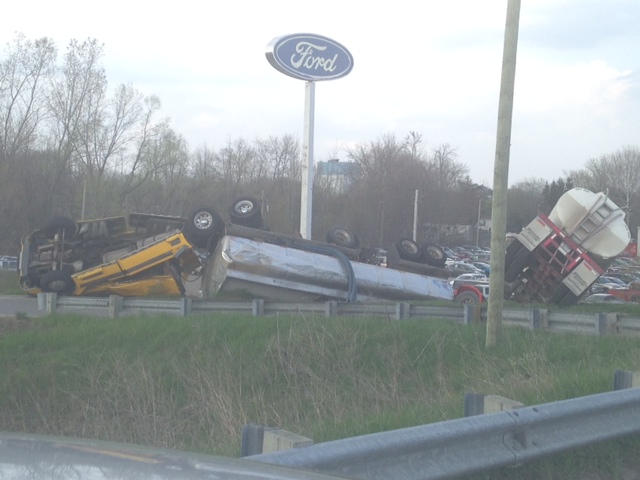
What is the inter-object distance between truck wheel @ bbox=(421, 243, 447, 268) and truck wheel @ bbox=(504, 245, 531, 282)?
4558 millimetres

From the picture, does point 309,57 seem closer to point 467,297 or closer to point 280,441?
point 467,297

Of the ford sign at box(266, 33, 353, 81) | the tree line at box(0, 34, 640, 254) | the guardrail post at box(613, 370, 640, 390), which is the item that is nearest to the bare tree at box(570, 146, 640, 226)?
the tree line at box(0, 34, 640, 254)

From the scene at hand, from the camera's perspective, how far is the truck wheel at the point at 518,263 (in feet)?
69.6

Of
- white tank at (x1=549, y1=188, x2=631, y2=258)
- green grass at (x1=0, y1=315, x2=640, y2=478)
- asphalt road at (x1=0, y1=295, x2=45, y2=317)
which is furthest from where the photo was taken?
asphalt road at (x1=0, y1=295, x2=45, y2=317)

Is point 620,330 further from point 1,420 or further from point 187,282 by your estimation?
point 187,282

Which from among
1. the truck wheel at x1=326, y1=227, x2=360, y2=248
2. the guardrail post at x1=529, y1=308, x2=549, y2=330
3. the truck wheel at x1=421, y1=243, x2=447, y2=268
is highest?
the truck wheel at x1=326, y1=227, x2=360, y2=248

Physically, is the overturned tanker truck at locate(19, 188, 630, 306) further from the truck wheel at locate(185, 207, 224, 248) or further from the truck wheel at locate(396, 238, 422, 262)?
the truck wheel at locate(396, 238, 422, 262)

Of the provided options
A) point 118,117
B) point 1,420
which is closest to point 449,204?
point 118,117

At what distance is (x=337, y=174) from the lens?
66250 mm

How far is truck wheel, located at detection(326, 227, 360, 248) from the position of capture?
2528cm

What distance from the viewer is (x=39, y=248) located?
23562 mm

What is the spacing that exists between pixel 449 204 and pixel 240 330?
44.8m

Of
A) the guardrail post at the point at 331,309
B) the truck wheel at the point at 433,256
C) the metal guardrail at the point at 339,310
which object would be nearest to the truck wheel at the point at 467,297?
the truck wheel at the point at 433,256

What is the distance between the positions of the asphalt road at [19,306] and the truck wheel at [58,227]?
2218mm
